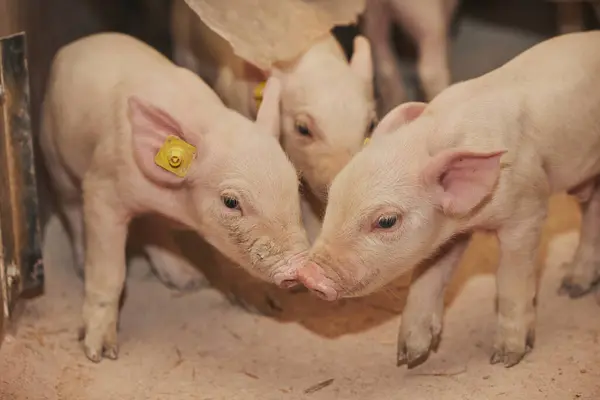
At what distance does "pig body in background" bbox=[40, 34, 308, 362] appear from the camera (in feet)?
6.04

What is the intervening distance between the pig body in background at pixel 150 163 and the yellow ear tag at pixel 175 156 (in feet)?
0.05

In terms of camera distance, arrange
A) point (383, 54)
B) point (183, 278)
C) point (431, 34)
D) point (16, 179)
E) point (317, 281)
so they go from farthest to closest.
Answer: point (383, 54), point (431, 34), point (183, 278), point (16, 179), point (317, 281)

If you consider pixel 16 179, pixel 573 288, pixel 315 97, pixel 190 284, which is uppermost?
pixel 315 97

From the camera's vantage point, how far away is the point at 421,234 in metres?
1.81

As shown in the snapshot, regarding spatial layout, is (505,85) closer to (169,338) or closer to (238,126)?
(238,126)

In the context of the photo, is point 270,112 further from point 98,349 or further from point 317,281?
point 98,349

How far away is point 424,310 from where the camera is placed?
2045mm

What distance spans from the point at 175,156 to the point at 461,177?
0.58 meters

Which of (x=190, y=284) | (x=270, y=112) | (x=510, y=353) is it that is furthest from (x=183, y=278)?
(x=510, y=353)

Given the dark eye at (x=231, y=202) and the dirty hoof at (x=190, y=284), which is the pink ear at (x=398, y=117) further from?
the dirty hoof at (x=190, y=284)

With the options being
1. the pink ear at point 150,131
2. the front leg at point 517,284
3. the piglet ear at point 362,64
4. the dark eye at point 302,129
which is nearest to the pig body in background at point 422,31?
the piglet ear at point 362,64

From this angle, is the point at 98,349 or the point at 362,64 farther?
the point at 362,64

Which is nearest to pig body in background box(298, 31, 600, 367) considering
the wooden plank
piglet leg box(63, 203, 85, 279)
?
the wooden plank

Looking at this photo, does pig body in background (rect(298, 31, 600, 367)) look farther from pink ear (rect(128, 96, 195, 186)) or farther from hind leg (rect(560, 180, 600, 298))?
pink ear (rect(128, 96, 195, 186))
